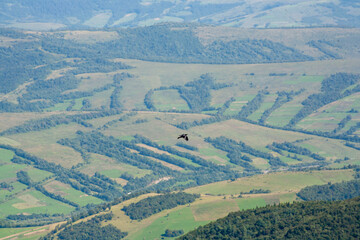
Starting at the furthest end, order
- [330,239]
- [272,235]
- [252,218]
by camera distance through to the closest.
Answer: [252,218] → [272,235] → [330,239]

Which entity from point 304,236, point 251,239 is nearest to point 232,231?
point 251,239

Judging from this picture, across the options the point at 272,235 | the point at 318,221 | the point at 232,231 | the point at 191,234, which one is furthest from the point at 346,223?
the point at 191,234

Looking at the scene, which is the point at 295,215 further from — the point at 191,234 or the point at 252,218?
the point at 191,234

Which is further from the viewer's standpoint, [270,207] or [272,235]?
[270,207]

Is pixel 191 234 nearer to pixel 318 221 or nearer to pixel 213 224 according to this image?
pixel 213 224

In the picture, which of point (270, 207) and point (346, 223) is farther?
point (270, 207)

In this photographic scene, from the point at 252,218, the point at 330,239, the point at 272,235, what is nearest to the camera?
the point at 330,239
